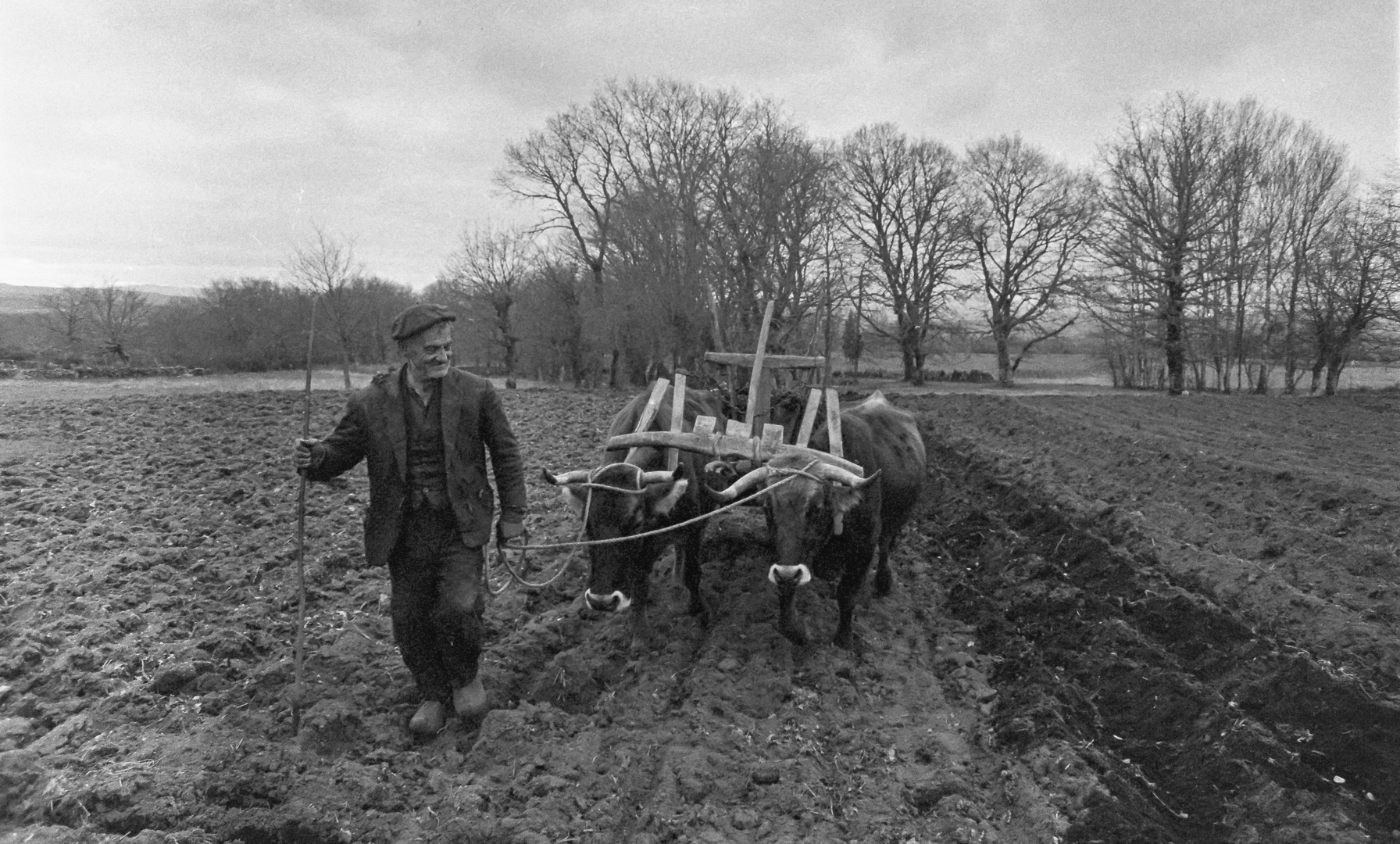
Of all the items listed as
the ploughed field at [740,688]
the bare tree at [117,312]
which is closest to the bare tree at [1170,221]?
the ploughed field at [740,688]

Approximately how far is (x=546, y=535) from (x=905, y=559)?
3679 millimetres

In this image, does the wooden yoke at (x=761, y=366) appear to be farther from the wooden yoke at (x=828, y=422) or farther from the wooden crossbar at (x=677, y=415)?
the wooden crossbar at (x=677, y=415)

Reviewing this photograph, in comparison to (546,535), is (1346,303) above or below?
above

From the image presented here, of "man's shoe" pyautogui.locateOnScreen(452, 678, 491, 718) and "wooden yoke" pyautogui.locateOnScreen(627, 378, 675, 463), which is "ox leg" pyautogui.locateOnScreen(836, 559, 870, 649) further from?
"man's shoe" pyautogui.locateOnScreen(452, 678, 491, 718)

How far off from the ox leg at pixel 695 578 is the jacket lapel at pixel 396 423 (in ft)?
7.80

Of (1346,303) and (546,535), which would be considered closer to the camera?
(546,535)

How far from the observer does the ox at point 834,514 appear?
5.19 meters

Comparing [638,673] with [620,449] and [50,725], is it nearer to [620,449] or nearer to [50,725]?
[620,449]

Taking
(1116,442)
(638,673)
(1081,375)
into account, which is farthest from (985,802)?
(1081,375)

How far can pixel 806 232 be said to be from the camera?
2772 cm

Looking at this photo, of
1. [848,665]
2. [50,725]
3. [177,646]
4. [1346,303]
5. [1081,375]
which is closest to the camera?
[50,725]

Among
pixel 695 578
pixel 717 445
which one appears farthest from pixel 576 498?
pixel 695 578

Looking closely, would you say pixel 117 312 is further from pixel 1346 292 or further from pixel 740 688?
pixel 1346 292

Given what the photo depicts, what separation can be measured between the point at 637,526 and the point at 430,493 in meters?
1.47
